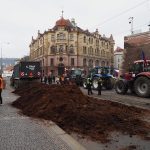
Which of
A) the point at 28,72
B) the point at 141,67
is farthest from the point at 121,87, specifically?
the point at 28,72

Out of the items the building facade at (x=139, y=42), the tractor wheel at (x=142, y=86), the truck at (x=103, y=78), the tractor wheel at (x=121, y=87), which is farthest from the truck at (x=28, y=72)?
the building facade at (x=139, y=42)

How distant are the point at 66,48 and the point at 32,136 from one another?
8762 cm

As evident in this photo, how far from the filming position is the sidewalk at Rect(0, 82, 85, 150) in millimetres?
9141

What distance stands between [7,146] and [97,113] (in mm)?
4602

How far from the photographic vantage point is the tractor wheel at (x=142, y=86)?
23695 mm

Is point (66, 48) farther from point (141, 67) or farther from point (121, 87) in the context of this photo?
point (141, 67)

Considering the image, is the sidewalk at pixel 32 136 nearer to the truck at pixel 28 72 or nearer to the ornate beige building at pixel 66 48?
the truck at pixel 28 72

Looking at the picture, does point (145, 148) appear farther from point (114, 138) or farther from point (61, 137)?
point (61, 137)

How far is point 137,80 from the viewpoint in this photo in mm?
24750

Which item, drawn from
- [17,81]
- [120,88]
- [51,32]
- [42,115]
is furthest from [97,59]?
[42,115]

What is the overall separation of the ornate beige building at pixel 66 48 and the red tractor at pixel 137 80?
66.0 metres

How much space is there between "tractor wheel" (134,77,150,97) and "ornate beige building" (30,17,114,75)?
67.8m

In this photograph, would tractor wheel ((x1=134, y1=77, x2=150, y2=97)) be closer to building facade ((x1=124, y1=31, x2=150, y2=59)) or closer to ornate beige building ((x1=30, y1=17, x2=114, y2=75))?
building facade ((x1=124, y1=31, x2=150, y2=59))

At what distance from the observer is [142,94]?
24188mm
